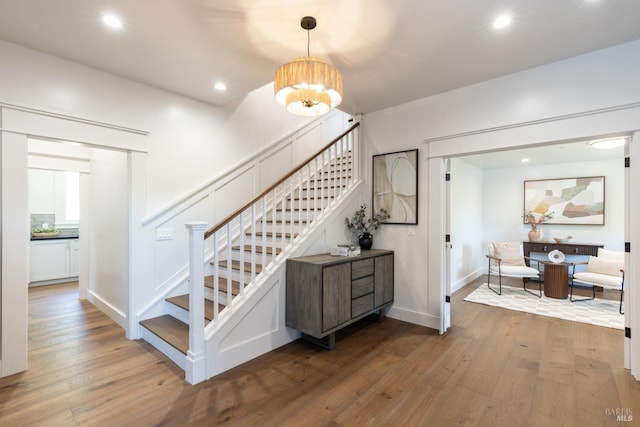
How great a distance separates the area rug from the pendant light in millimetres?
4172

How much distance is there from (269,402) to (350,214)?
8.04 ft

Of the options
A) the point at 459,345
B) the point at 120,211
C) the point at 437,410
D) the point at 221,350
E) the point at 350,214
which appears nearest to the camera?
the point at 437,410

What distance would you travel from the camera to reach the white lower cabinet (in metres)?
5.48

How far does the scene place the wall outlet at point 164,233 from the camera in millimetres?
3385

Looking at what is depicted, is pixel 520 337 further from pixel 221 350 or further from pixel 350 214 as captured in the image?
pixel 221 350

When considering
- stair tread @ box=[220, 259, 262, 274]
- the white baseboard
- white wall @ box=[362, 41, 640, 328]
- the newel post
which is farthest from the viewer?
the white baseboard

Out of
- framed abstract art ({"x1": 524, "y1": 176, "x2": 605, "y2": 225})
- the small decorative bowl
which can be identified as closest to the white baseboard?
the small decorative bowl

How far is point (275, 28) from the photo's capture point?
7.46 feet

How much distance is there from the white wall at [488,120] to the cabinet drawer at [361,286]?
24.5 inches

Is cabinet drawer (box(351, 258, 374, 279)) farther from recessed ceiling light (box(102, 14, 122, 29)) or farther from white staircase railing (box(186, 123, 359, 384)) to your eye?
recessed ceiling light (box(102, 14, 122, 29))

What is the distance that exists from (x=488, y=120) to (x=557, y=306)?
331 cm

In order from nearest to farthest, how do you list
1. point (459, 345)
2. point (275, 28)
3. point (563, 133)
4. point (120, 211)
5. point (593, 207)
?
point (275, 28) < point (563, 133) < point (459, 345) < point (120, 211) < point (593, 207)

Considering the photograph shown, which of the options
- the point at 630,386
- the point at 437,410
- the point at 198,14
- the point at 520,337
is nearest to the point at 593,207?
the point at 520,337

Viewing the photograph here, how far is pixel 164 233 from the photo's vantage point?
3.44 m
